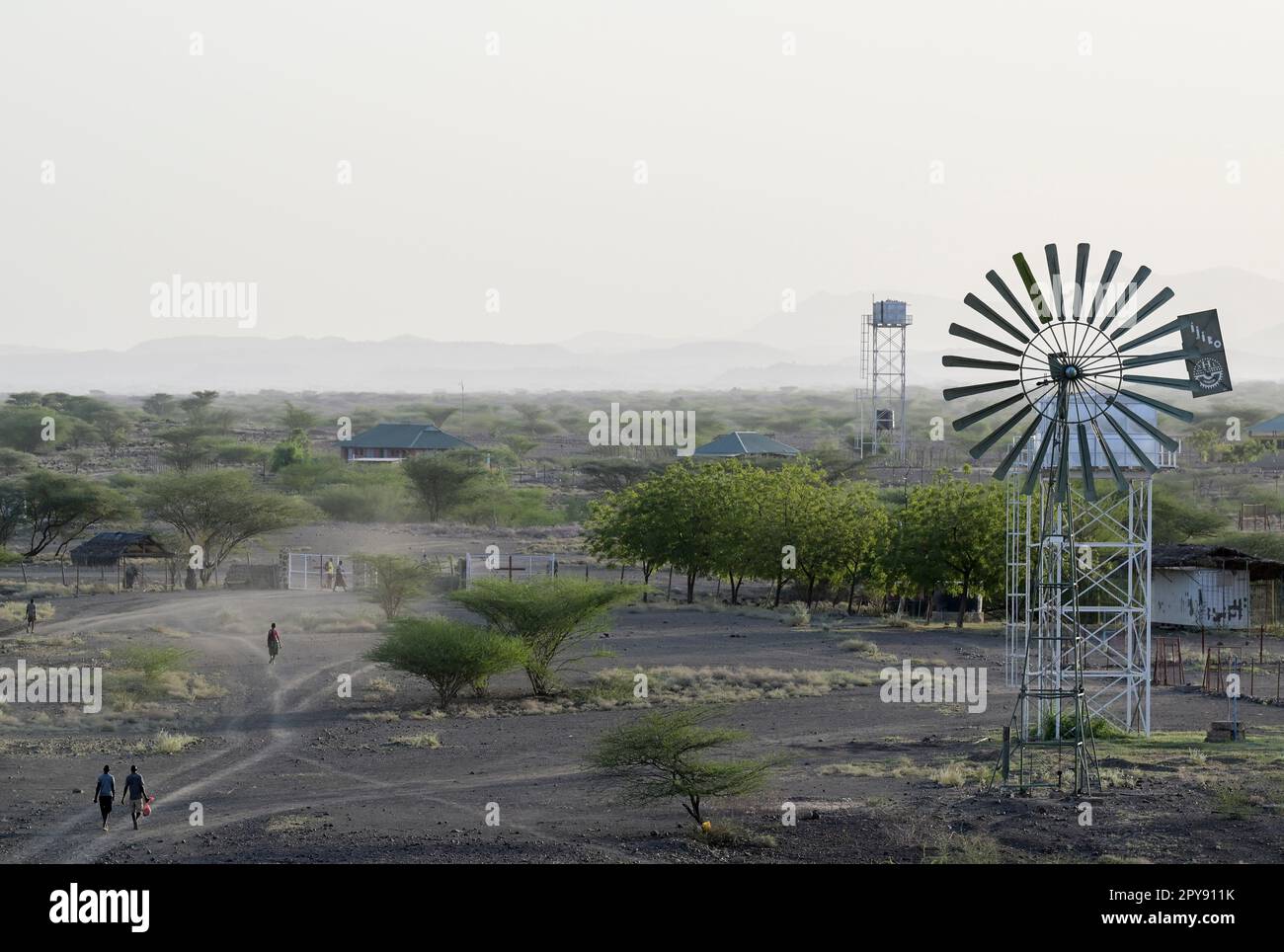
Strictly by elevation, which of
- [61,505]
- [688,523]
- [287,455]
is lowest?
[688,523]

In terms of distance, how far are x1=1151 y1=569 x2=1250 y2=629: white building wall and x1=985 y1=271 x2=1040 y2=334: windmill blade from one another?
2565 cm

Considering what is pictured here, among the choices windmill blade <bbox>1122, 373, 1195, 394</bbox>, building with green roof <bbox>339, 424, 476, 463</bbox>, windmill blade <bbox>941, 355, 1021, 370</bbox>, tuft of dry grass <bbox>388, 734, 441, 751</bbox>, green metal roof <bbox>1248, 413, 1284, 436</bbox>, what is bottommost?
tuft of dry grass <bbox>388, 734, 441, 751</bbox>

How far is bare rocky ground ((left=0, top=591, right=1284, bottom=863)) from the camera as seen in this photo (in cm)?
2038

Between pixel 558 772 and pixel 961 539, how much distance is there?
84.6ft

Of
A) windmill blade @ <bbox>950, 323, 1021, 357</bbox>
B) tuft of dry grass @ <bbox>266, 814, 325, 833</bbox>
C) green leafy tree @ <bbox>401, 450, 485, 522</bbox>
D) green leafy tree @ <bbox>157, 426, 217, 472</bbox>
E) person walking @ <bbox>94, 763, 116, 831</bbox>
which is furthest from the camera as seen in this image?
green leafy tree @ <bbox>157, 426, 217, 472</bbox>

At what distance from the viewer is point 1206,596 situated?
4841 cm

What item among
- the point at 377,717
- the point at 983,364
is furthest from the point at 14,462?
the point at 983,364

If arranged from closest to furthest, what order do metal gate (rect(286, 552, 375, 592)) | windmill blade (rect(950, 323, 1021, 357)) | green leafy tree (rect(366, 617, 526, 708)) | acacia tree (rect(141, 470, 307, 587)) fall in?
windmill blade (rect(950, 323, 1021, 357)) → green leafy tree (rect(366, 617, 526, 708)) → metal gate (rect(286, 552, 375, 592)) → acacia tree (rect(141, 470, 307, 587))

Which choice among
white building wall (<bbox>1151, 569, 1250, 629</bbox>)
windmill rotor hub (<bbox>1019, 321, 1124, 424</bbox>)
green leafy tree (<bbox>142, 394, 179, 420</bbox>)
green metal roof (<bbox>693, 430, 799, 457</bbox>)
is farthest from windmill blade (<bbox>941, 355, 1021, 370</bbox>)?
green leafy tree (<bbox>142, 394, 179, 420</bbox>)

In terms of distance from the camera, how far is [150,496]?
62094mm

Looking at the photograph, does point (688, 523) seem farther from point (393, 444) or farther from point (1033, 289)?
point (393, 444)

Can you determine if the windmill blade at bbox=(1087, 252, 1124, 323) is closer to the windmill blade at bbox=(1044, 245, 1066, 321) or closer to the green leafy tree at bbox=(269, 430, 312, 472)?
the windmill blade at bbox=(1044, 245, 1066, 321)
